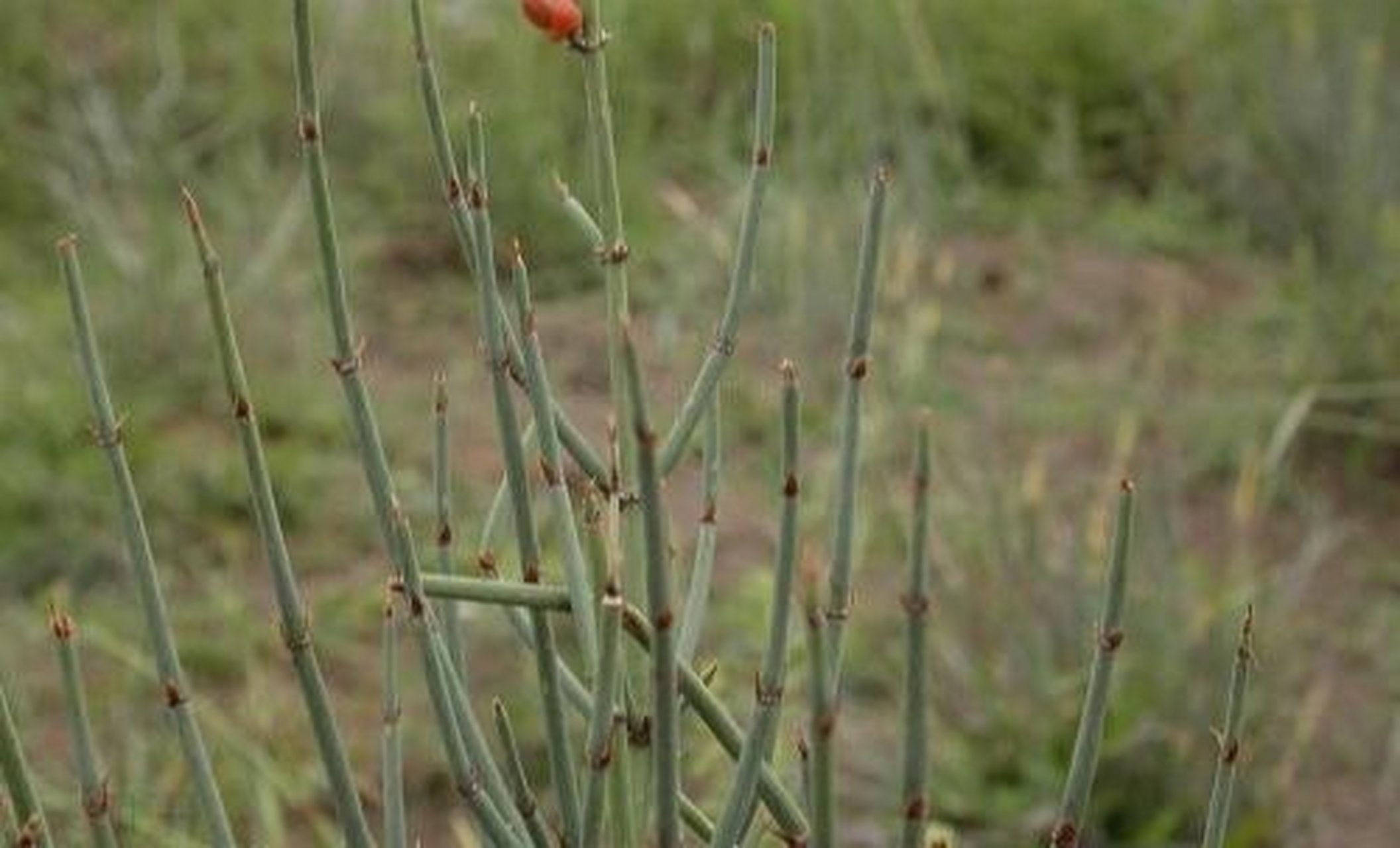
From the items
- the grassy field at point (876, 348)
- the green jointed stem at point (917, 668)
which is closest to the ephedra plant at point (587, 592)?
the green jointed stem at point (917, 668)

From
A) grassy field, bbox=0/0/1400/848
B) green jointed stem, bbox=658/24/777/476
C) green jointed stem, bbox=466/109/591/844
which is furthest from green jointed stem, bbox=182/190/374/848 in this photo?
grassy field, bbox=0/0/1400/848

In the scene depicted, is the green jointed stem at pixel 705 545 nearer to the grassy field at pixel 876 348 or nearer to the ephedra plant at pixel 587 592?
the ephedra plant at pixel 587 592

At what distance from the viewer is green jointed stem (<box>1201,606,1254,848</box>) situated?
1.28 metres

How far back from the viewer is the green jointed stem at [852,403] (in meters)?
1.32

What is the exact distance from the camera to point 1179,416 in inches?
144

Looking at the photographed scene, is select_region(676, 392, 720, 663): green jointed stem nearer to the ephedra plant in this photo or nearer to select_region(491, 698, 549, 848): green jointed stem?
the ephedra plant

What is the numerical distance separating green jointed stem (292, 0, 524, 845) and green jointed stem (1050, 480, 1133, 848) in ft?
0.93

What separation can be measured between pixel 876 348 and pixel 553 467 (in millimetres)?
2246

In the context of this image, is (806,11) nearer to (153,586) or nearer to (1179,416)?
(1179,416)

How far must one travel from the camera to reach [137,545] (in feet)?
4.30

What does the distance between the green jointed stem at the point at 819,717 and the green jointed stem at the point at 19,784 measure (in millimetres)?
363

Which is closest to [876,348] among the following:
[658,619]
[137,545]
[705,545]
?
[705,545]

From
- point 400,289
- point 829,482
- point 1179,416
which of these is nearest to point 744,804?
point 829,482

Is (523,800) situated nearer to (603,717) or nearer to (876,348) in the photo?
(603,717)
